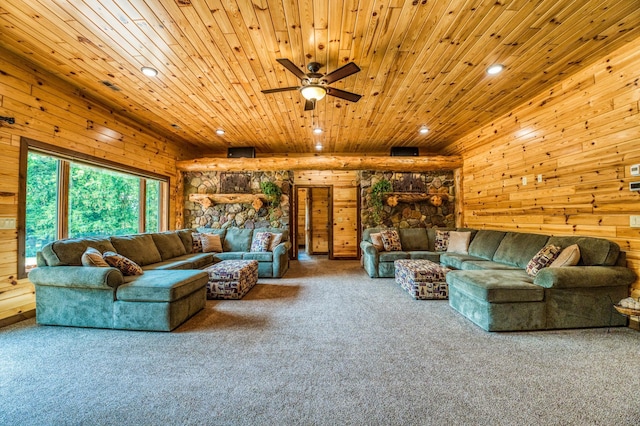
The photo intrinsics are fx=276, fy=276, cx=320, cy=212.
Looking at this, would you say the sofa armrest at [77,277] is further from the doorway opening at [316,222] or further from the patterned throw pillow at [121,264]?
the doorway opening at [316,222]

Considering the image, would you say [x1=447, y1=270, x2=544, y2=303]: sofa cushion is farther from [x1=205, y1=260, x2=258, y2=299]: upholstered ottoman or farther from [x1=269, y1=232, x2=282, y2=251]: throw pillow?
[x1=269, y1=232, x2=282, y2=251]: throw pillow

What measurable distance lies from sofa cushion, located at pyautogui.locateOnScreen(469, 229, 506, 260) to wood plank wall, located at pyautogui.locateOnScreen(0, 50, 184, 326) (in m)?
6.21

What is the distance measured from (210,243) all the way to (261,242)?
3.36ft

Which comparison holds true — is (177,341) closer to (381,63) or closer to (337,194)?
(381,63)

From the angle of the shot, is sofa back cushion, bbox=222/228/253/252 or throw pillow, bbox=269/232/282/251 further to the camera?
sofa back cushion, bbox=222/228/253/252

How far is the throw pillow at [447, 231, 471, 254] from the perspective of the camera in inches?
205

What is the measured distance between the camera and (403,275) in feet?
13.8

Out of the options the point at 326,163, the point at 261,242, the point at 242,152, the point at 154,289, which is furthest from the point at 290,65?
the point at 242,152

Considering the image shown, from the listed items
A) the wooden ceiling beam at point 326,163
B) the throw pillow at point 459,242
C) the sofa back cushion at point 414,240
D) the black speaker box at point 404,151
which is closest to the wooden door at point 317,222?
the wooden ceiling beam at point 326,163

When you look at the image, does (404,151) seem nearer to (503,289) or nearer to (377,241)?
(377,241)

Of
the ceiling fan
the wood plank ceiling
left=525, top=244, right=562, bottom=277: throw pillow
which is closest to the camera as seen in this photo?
the wood plank ceiling

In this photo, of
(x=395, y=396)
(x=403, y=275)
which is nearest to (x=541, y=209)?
(x=403, y=275)

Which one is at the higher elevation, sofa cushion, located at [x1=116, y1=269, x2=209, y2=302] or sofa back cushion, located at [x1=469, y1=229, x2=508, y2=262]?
sofa back cushion, located at [x1=469, y1=229, x2=508, y2=262]

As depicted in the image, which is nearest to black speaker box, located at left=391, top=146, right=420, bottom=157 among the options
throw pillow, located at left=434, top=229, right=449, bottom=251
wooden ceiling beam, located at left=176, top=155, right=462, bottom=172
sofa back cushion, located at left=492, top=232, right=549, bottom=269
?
wooden ceiling beam, located at left=176, top=155, right=462, bottom=172
